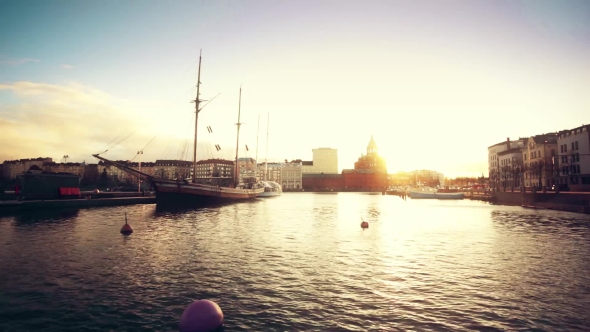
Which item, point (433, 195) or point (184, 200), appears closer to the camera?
point (184, 200)

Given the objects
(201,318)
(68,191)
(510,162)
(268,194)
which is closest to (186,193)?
(68,191)

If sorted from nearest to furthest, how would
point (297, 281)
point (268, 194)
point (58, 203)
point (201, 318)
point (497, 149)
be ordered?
point (201, 318), point (297, 281), point (58, 203), point (268, 194), point (497, 149)

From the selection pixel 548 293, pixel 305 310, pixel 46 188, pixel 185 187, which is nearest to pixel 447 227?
pixel 548 293

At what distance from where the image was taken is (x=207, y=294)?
540 inches

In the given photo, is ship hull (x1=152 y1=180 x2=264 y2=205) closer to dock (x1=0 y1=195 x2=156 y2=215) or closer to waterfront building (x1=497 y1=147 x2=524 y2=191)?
dock (x1=0 y1=195 x2=156 y2=215)

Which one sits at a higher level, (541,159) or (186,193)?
(541,159)

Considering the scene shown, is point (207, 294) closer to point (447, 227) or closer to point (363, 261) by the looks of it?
point (363, 261)

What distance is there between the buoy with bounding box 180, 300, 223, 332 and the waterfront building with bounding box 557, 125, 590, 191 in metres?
84.2

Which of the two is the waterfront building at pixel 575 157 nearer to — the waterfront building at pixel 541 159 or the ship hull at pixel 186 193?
the waterfront building at pixel 541 159

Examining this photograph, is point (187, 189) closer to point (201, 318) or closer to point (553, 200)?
point (201, 318)

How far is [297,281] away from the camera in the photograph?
15.7 metres

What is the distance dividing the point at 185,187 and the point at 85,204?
58.7ft

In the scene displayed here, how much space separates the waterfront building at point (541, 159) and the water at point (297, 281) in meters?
76.6

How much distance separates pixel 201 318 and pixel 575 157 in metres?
97.8
